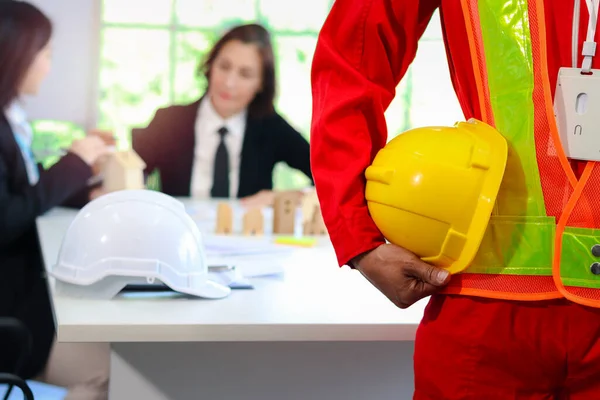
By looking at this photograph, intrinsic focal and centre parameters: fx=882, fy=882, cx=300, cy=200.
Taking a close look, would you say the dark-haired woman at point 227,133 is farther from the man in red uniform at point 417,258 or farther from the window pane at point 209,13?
the man in red uniform at point 417,258

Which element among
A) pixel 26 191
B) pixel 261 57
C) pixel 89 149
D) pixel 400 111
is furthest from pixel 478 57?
pixel 400 111

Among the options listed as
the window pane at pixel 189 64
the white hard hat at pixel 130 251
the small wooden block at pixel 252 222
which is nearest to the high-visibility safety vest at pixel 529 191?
the white hard hat at pixel 130 251

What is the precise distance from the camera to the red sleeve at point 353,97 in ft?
3.66

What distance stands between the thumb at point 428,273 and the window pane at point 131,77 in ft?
13.1

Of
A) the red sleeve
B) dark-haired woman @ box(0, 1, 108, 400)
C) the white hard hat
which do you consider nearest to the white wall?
dark-haired woman @ box(0, 1, 108, 400)

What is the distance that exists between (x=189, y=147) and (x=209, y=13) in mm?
784

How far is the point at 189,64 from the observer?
5004 millimetres

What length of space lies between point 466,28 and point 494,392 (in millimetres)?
450

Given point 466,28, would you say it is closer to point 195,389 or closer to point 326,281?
point 195,389

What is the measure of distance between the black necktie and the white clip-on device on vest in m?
3.91

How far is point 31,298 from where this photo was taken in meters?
3.19

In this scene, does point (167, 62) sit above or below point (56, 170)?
above

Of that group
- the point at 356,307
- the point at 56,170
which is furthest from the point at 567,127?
the point at 56,170

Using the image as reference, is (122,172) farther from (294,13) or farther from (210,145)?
(294,13)
